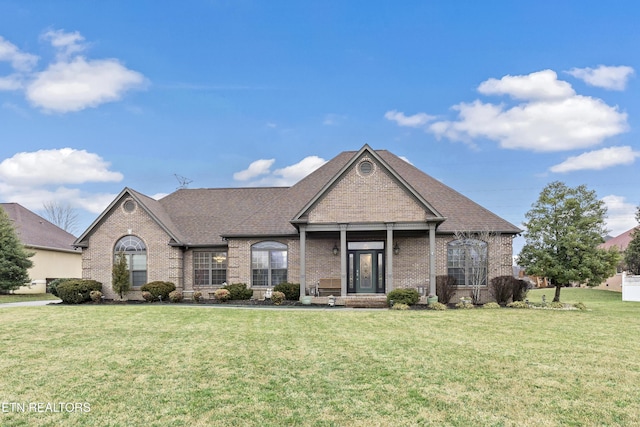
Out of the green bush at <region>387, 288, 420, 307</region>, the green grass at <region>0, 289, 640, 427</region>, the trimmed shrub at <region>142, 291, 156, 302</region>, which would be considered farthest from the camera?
the trimmed shrub at <region>142, 291, 156, 302</region>

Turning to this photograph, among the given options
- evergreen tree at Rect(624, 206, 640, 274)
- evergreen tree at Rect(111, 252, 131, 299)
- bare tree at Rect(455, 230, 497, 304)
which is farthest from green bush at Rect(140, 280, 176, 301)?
evergreen tree at Rect(624, 206, 640, 274)

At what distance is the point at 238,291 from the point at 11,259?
53.0 feet

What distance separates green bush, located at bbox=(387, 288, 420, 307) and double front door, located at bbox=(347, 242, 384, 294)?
334 centimetres

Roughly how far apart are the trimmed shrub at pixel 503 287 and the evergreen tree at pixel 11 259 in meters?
27.2

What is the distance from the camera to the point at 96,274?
24.8 metres

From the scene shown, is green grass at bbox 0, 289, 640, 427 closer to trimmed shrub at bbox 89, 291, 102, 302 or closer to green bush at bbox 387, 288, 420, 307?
green bush at bbox 387, 288, 420, 307

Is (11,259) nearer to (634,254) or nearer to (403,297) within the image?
(403,297)

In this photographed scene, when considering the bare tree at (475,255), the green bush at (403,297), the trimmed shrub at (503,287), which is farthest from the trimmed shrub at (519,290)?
the green bush at (403,297)

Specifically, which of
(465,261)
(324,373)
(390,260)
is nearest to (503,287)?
(465,261)

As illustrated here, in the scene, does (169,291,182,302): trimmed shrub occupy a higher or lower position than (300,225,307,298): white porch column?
lower

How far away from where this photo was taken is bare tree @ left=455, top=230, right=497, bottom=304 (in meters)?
22.2

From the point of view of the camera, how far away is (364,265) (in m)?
23.8

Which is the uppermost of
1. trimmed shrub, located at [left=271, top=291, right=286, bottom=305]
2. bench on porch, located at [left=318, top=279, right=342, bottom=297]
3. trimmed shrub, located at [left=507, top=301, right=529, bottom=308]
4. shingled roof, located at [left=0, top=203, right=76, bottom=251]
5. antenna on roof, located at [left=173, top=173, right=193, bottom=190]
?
antenna on roof, located at [left=173, top=173, right=193, bottom=190]

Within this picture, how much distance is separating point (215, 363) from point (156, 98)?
55.3 ft
